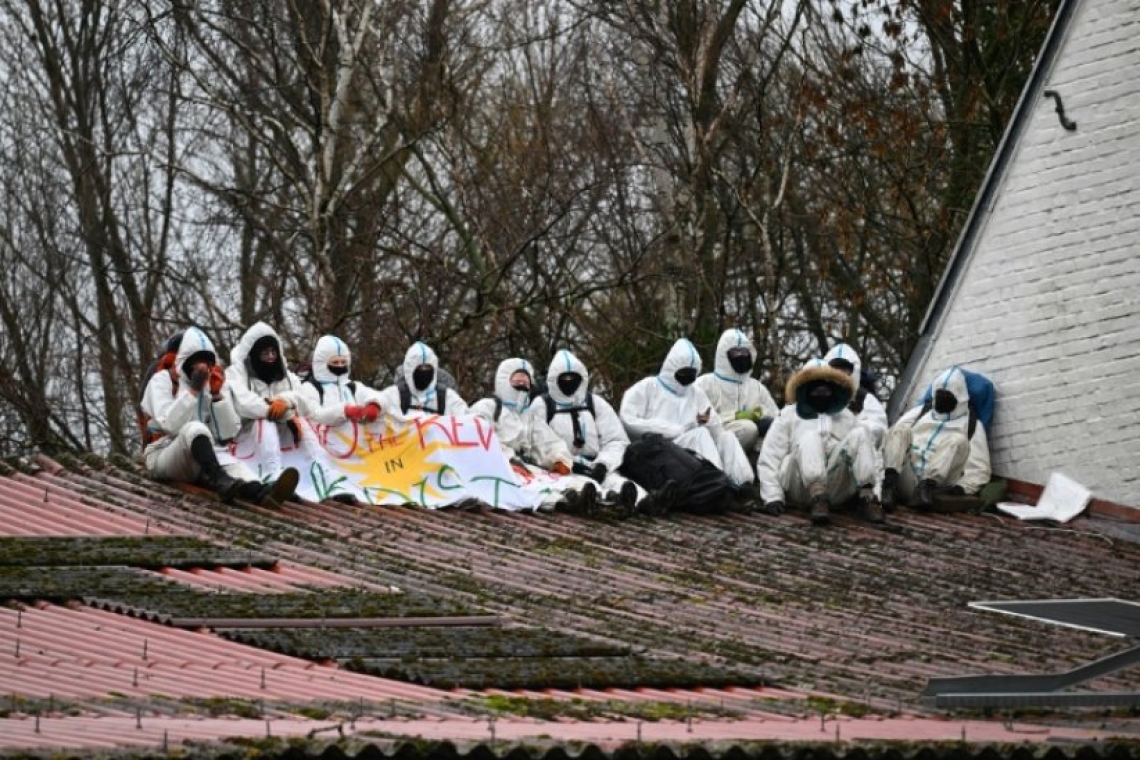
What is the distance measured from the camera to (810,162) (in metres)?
33.4

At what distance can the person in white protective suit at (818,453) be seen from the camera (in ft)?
72.1

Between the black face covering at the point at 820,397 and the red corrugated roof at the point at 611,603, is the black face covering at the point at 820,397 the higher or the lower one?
the higher one

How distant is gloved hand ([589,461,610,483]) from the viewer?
72.4 feet

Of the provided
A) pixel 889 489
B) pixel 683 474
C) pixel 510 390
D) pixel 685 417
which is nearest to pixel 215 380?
pixel 510 390

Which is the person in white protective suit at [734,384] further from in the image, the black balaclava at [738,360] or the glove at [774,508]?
the glove at [774,508]

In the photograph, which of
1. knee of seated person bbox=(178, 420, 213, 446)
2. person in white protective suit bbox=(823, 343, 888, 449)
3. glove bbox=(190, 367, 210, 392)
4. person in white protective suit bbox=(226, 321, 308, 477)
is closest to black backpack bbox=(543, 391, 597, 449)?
person in white protective suit bbox=(823, 343, 888, 449)

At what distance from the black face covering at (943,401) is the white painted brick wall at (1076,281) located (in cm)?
68

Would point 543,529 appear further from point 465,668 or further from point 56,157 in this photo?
point 56,157

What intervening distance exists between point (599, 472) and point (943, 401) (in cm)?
332

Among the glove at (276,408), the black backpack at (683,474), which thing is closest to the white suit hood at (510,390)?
the black backpack at (683,474)

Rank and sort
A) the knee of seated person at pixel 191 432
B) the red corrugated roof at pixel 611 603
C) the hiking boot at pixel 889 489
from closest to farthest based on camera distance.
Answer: the red corrugated roof at pixel 611 603, the knee of seated person at pixel 191 432, the hiking boot at pixel 889 489

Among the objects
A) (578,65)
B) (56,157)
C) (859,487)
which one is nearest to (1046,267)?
(859,487)

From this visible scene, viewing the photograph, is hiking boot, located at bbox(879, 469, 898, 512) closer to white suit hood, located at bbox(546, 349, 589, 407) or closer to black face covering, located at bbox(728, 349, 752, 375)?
black face covering, located at bbox(728, 349, 752, 375)

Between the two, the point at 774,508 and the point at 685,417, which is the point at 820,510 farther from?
the point at 685,417
